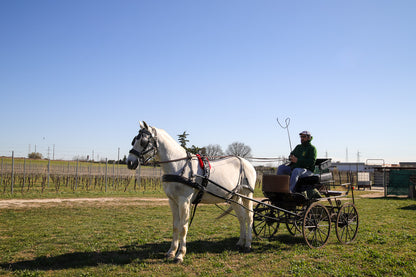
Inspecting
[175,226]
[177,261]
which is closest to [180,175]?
[175,226]

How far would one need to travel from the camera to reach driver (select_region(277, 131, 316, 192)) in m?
7.29

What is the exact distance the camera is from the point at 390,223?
10.8 metres

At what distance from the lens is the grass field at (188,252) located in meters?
5.46

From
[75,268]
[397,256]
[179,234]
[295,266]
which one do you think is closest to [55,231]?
[75,268]

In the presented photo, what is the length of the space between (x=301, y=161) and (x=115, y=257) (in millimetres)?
4882

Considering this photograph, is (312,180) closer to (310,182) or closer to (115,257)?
(310,182)

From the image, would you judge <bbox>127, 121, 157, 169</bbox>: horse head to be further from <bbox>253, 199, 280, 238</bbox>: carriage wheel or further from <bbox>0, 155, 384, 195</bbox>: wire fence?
<bbox>0, 155, 384, 195</bbox>: wire fence

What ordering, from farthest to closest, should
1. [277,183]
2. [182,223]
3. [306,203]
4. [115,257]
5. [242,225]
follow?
[306,203]
[242,225]
[277,183]
[115,257]
[182,223]

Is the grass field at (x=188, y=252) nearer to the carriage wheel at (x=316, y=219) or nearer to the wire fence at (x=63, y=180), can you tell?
the carriage wheel at (x=316, y=219)

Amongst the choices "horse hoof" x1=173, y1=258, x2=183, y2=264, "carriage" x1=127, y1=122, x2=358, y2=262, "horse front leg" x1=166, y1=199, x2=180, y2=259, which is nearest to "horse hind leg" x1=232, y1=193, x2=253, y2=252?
"carriage" x1=127, y1=122, x2=358, y2=262

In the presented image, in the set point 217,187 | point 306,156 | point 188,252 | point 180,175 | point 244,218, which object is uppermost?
point 306,156

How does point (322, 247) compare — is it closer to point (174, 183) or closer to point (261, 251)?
point (261, 251)

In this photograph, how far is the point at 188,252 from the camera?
6.69 metres

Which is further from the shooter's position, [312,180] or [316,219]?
[312,180]
